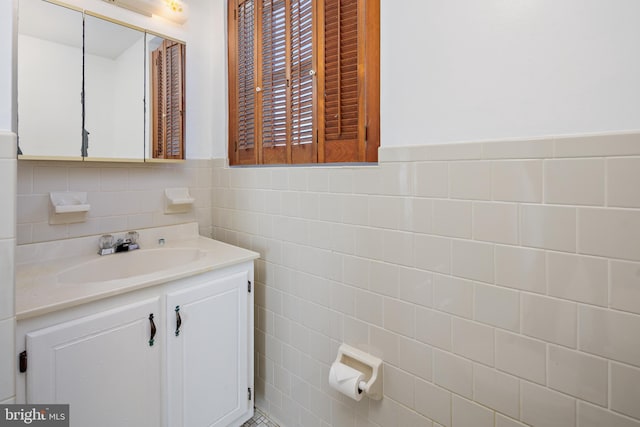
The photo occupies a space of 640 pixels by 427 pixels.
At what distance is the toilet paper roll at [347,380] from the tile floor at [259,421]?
0.71 metres

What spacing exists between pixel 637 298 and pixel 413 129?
0.74 meters

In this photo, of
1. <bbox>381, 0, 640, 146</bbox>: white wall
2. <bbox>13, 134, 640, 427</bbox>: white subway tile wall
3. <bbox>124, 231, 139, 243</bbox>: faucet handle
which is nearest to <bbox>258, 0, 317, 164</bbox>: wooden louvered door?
<bbox>13, 134, 640, 427</bbox>: white subway tile wall

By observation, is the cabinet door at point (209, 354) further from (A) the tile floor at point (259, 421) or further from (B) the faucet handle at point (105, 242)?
(B) the faucet handle at point (105, 242)

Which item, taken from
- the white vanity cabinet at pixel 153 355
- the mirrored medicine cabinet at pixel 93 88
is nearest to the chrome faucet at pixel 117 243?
the mirrored medicine cabinet at pixel 93 88

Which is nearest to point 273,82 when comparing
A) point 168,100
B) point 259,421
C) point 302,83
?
point 302,83

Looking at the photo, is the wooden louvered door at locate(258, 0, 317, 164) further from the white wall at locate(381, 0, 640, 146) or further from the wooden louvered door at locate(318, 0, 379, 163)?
the white wall at locate(381, 0, 640, 146)

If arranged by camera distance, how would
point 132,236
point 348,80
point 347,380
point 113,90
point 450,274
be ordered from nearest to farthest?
point 450,274 → point 347,380 → point 348,80 → point 113,90 → point 132,236

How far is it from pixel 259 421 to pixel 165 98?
1.87 metres

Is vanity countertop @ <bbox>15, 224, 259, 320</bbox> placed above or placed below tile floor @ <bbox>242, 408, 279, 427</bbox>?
above

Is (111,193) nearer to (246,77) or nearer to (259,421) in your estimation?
(246,77)

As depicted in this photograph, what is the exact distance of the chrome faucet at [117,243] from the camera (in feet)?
4.82

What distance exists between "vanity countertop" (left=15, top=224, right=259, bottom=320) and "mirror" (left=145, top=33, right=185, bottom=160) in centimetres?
48

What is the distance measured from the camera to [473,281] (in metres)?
0.92

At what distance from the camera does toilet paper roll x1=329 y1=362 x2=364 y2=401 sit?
1097mm
